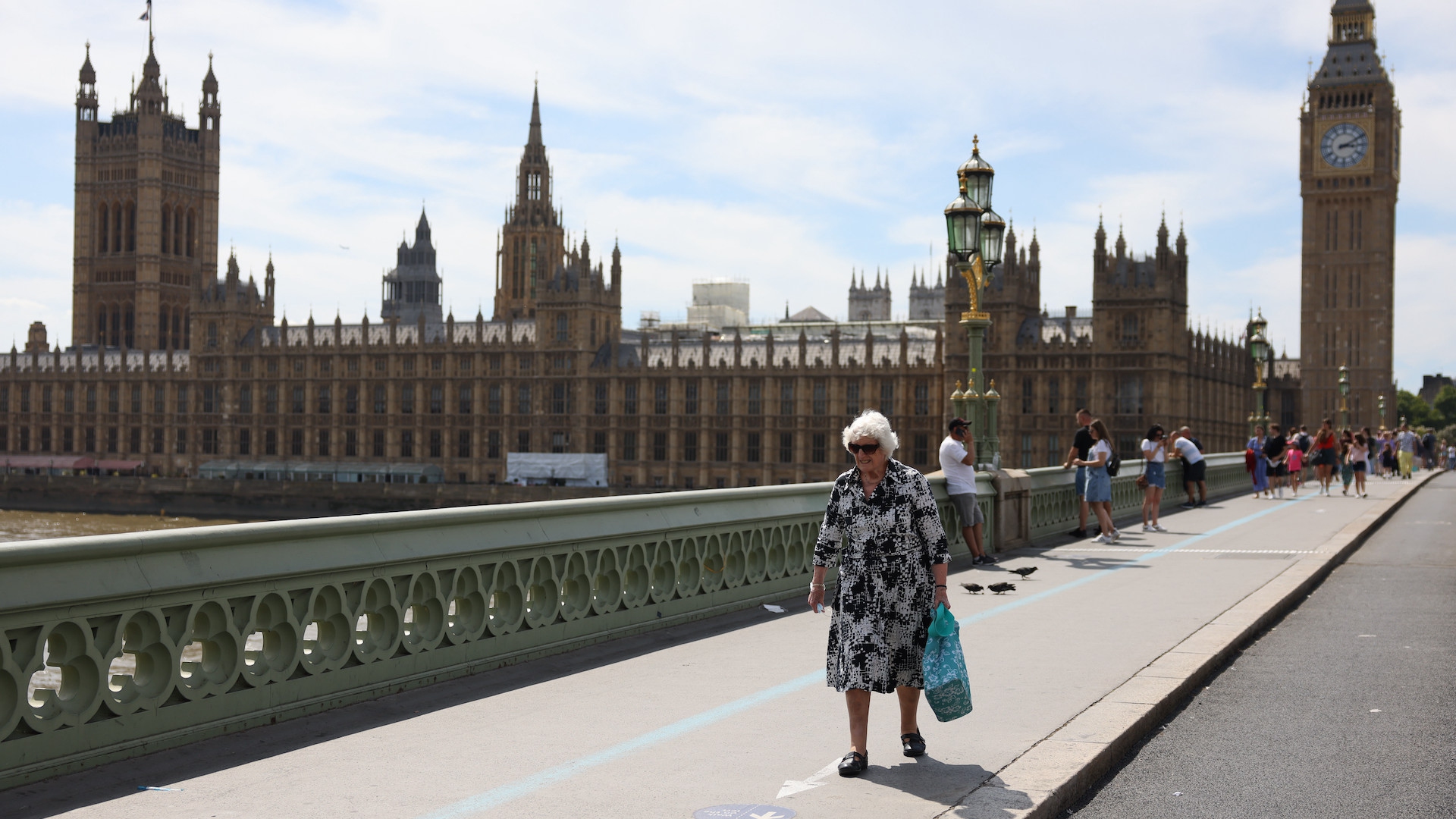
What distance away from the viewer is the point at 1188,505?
29203mm

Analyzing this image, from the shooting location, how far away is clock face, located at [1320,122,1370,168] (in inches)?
4232

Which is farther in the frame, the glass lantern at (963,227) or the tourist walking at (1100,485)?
the tourist walking at (1100,485)

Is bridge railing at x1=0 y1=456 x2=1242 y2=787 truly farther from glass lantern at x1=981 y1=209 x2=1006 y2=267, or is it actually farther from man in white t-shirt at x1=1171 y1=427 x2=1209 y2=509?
man in white t-shirt at x1=1171 y1=427 x2=1209 y2=509

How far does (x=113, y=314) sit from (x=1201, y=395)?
327 feet

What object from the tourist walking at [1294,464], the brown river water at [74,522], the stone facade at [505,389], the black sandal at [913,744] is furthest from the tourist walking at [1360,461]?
the brown river water at [74,522]

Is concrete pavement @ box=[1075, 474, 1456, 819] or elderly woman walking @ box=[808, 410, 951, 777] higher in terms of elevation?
elderly woman walking @ box=[808, 410, 951, 777]

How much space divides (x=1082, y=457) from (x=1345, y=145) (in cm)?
9988

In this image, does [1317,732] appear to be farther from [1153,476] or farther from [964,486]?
[1153,476]

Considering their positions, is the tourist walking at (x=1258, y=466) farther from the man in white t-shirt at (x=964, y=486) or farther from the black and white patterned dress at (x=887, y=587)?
the black and white patterned dress at (x=887, y=587)

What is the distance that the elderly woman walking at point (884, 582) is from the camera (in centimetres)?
677

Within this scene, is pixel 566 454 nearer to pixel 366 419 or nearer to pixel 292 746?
pixel 366 419

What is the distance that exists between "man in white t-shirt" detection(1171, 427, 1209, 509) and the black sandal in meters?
22.0

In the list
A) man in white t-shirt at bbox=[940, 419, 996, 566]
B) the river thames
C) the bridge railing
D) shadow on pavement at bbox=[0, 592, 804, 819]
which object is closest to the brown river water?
the river thames

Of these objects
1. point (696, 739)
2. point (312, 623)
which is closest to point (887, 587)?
point (696, 739)
